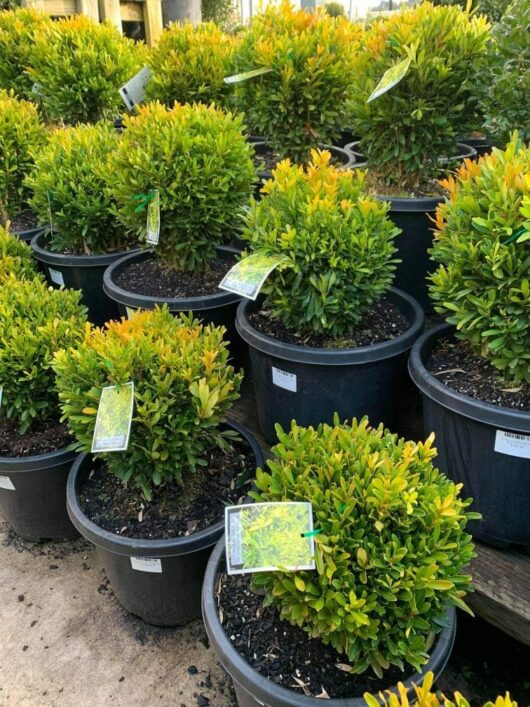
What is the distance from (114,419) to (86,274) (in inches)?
60.9

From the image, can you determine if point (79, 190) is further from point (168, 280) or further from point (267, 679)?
point (267, 679)

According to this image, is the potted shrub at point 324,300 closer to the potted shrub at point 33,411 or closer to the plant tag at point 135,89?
the potted shrub at point 33,411

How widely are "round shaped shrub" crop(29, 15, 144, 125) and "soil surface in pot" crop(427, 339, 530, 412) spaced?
8.98 feet

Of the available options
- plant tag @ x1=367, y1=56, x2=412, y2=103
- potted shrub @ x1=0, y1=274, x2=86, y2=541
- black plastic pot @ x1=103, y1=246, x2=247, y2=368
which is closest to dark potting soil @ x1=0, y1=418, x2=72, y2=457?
potted shrub @ x1=0, y1=274, x2=86, y2=541

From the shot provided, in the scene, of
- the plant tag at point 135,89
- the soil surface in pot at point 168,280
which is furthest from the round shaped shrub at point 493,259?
the plant tag at point 135,89

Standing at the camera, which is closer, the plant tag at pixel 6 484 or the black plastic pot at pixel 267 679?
the black plastic pot at pixel 267 679

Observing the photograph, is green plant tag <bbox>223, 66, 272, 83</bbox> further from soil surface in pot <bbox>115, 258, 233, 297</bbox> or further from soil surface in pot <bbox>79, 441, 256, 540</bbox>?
soil surface in pot <bbox>79, 441, 256, 540</bbox>

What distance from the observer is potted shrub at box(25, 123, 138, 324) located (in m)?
2.87

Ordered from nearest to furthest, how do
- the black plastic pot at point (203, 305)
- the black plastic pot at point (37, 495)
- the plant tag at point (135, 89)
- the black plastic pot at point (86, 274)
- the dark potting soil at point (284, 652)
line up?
1. the dark potting soil at point (284, 652)
2. the black plastic pot at point (37, 495)
3. the black plastic pot at point (203, 305)
4. the black plastic pot at point (86, 274)
5. the plant tag at point (135, 89)

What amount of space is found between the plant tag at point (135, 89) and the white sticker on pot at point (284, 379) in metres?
1.87

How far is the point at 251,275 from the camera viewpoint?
1.93 meters

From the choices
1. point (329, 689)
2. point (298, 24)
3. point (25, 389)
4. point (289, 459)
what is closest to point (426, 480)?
point (289, 459)

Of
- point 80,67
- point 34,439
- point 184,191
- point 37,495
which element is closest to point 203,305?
point 184,191

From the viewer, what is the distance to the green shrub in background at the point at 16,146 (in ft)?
10.9
